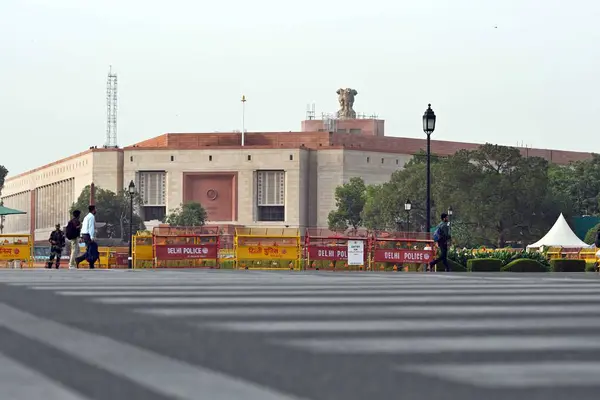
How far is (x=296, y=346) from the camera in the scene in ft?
29.4

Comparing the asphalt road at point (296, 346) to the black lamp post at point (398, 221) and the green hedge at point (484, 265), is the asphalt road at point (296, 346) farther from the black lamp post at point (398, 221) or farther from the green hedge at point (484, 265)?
the black lamp post at point (398, 221)

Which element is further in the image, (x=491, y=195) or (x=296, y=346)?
(x=491, y=195)

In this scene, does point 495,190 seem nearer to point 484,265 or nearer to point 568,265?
point 484,265

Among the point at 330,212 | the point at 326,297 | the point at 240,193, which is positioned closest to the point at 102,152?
the point at 240,193

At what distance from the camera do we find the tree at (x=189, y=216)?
144 metres

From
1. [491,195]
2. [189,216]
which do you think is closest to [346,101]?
[189,216]

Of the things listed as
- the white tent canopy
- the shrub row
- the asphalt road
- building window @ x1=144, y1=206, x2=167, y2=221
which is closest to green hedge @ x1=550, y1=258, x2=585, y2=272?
the shrub row

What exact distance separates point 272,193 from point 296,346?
149099 mm

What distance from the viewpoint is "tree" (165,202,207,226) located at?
472ft

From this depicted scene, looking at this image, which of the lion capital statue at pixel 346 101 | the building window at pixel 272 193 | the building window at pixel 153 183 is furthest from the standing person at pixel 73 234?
the lion capital statue at pixel 346 101

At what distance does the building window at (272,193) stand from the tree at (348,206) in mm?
14667

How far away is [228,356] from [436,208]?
96452mm

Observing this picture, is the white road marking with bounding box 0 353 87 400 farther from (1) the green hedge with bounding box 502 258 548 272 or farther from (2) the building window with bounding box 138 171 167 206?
(2) the building window with bounding box 138 171 167 206

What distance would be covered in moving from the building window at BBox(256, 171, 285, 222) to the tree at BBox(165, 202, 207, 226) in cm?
982
